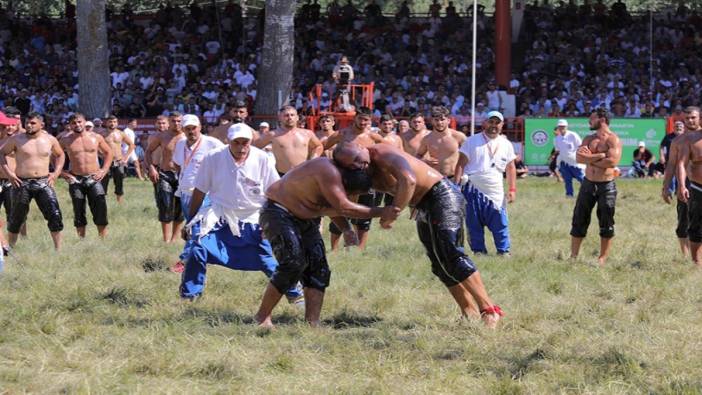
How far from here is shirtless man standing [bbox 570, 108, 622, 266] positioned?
38.4 feet

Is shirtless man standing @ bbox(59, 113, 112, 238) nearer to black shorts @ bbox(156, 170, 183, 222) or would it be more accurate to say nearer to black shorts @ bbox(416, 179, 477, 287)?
black shorts @ bbox(156, 170, 183, 222)

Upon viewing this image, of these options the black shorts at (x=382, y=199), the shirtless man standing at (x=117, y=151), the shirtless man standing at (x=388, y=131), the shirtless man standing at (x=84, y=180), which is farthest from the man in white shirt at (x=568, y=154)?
the shirtless man standing at (x=84, y=180)

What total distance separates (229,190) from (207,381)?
285 centimetres

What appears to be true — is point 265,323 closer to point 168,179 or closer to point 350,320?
point 350,320

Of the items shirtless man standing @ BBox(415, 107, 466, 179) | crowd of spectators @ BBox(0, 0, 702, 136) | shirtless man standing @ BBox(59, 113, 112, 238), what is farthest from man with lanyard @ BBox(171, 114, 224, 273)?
crowd of spectators @ BBox(0, 0, 702, 136)

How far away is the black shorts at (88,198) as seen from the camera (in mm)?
→ 13844

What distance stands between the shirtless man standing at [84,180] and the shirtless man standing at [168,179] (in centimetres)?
70

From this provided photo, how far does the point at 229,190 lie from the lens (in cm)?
899

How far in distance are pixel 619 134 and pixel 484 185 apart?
1243 centimetres

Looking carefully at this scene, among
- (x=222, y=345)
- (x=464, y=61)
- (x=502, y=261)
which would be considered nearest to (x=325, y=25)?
(x=464, y=61)

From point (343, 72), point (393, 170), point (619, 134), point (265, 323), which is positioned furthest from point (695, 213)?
point (619, 134)

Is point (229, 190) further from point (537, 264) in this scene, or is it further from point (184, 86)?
point (184, 86)

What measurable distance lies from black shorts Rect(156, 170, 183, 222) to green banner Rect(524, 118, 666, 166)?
12.0 meters

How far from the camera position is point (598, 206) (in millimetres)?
11883
